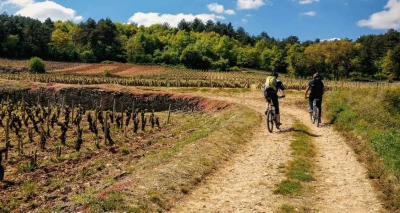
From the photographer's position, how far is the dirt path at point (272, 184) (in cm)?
877

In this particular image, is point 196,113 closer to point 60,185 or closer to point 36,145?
point 36,145

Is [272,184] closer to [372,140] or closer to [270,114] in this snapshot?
[372,140]

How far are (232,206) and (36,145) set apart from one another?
17.4 m

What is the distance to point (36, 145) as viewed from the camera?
22750mm

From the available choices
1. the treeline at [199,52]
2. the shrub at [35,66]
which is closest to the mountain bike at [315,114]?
the shrub at [35,66]

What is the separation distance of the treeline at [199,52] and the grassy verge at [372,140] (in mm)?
90654

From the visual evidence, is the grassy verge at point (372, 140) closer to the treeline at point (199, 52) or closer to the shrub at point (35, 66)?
the shrub at point (35, 66)

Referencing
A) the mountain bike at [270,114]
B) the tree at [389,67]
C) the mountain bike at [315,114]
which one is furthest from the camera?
the tree at [389,67]

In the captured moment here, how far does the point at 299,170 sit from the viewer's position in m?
11.2

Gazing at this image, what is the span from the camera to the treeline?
111438mm

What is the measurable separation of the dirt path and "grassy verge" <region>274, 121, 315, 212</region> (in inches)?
8.3

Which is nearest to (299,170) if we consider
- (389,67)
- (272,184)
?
(272,184)

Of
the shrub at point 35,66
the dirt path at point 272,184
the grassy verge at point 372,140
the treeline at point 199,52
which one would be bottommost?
the dirt path at point 272,184

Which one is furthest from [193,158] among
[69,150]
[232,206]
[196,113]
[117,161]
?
[196,113]
